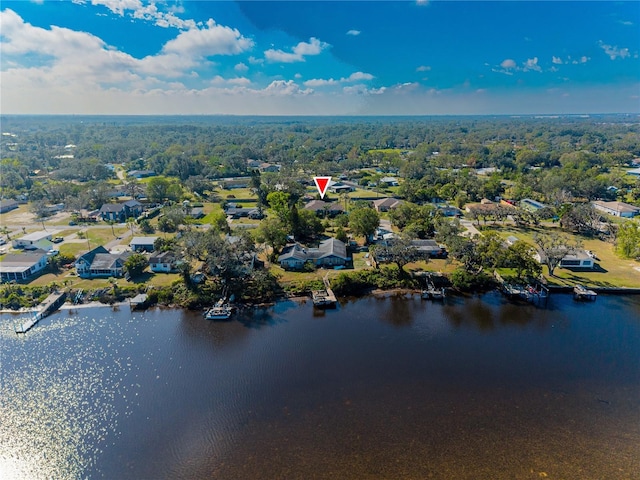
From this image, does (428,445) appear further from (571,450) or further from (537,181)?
(537,181)

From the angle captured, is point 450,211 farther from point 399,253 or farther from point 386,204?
point 399,253

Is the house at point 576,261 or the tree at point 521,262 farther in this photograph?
the house at point 576,261

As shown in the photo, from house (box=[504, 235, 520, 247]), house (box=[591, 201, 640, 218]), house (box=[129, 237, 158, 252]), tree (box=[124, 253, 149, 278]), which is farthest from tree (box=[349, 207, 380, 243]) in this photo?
house (box=[591, 201, 640, 218])

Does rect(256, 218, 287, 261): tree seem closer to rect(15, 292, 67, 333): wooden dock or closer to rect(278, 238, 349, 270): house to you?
rect(278, 238, 349, 270): house

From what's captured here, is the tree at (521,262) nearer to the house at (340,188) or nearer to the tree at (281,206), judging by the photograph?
the tree at (281,206)

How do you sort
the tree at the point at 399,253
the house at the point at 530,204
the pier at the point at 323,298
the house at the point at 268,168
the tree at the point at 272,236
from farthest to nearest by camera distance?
the house at the point at 268,168, the house at the point at 530,204, the tree at the point at 272,236, the tree at the point at 399,253, the pier at the point at 323,298

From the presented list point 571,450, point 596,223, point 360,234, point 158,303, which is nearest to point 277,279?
point 158,303

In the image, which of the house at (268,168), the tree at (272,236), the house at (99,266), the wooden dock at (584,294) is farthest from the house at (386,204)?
the house at (268,168)
